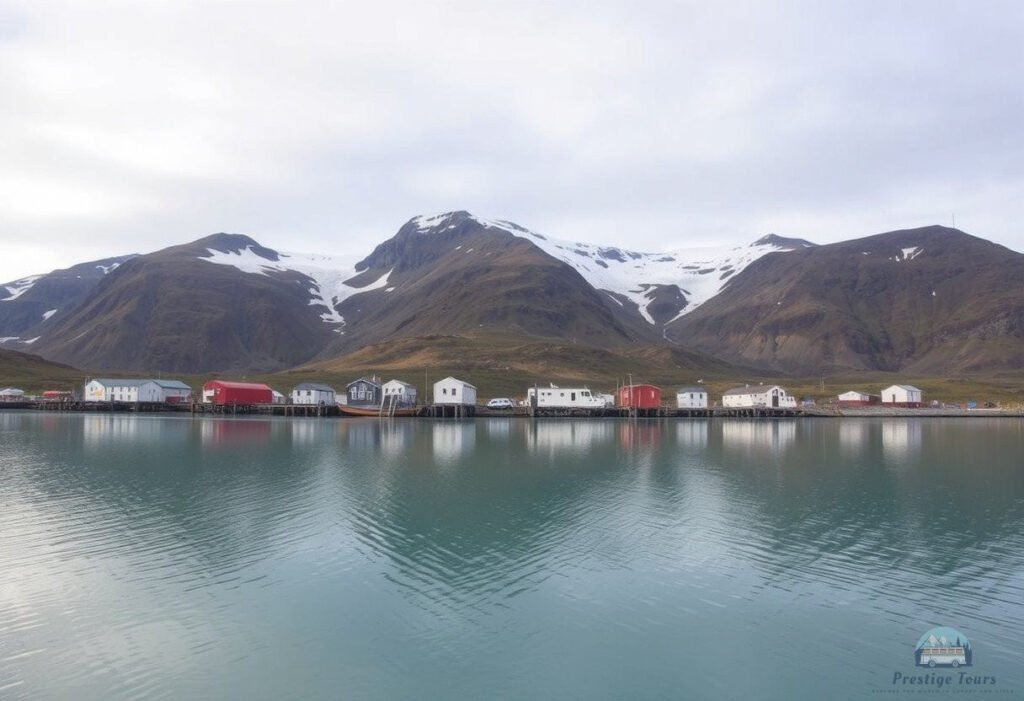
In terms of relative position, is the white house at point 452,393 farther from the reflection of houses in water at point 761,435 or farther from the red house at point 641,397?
the reflection of houses in water at point 761,435

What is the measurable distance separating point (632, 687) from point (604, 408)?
101 m

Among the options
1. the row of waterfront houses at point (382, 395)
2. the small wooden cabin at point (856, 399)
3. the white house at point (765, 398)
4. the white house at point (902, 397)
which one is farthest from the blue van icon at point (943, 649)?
the white house at point (902, 397)

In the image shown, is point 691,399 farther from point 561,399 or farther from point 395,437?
point 395,437

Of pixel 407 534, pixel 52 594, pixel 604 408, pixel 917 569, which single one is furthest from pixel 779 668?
pixel 604 408

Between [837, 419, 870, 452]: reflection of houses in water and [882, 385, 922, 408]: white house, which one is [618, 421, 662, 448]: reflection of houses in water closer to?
[837, 419, 870, 452]: reflection of houses in water

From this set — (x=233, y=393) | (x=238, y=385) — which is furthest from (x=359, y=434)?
(x=238, y=385)

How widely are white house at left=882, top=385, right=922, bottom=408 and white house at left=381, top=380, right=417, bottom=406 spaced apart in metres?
95.6

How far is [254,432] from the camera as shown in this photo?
78438 mm

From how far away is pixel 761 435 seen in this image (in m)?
82.7

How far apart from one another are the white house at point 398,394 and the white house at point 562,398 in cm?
1909

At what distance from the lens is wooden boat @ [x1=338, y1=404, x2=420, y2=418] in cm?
10475

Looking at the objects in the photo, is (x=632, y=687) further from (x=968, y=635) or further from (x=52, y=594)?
(x=52, y=594)

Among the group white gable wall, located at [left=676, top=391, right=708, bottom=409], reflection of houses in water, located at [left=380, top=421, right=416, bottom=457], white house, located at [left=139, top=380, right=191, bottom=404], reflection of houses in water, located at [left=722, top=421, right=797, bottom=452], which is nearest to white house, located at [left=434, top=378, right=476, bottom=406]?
reflection of houses in water, located at [left=380, top=421, right=416, bottom=457]

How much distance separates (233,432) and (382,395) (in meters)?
36.1
